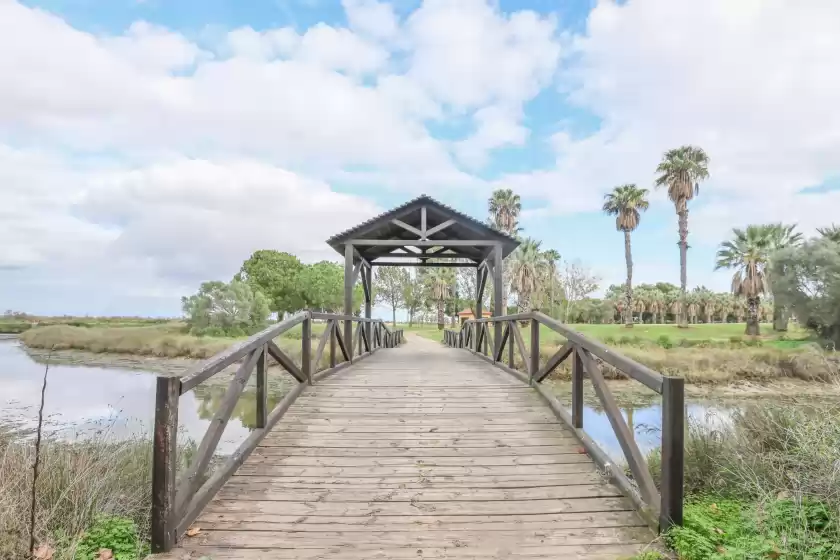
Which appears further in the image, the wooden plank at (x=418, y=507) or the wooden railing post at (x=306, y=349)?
the wooden railing post at (x=306, y=349)

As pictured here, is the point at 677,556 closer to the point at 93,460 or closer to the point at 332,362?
the point at 93,460

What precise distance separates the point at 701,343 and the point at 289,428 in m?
27.0

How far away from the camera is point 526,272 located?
36000 mm

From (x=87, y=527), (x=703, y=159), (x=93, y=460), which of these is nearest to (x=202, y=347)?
(x=93, y=460)

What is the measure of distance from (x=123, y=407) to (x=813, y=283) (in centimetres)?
2908

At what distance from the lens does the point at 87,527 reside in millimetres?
3045

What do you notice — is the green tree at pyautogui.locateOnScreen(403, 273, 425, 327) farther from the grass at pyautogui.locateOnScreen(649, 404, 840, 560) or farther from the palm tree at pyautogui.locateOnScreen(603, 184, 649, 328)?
the grass at pyautogui.locateOnScreen(649, 404, 840, 560)

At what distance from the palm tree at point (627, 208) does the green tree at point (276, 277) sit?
26.8 metres

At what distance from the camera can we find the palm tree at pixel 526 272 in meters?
35.9

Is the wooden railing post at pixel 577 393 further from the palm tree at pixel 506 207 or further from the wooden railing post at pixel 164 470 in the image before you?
the palm tree at pixel 506 207

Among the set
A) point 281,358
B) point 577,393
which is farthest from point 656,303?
point 281,358

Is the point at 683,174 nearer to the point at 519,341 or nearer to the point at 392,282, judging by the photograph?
the point at 392,282

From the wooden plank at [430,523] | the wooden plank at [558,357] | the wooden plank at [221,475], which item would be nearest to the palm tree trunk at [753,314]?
the wooden plank at [558,357]

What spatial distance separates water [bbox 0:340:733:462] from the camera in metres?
8.68
